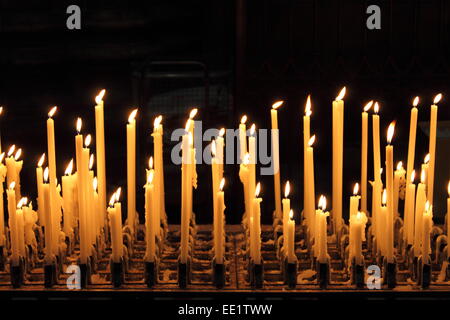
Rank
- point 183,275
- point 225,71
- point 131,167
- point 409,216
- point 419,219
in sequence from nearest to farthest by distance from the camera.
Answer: point 183,275 → point 419,219 → point 409,216 → point 131,167 → point 225,71

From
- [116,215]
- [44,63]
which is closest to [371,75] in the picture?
[116,215]

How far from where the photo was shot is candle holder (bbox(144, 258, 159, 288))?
7.63ft

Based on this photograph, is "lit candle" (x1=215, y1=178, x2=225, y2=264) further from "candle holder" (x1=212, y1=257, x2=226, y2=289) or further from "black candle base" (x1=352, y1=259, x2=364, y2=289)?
"black candle base" (x1=352, y1=259, x2=364, y2=289)

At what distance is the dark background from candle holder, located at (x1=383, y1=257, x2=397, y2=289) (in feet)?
5.02

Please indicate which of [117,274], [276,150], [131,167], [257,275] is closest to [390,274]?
[257,275]

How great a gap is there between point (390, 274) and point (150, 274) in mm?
608

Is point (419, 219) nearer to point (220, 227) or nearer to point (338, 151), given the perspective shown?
point (338, 151)

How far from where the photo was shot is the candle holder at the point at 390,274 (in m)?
2.31

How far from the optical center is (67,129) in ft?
19.0

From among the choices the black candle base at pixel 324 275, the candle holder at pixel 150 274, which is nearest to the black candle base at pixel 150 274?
the candle holder at pixel 150 274

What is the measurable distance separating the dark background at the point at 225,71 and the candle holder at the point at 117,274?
186cm

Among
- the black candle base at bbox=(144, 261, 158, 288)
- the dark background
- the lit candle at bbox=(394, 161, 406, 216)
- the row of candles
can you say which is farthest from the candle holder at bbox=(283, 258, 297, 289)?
the dark background

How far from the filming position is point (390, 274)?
232 centimetres

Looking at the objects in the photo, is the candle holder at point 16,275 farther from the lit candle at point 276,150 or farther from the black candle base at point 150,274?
the lit candle at point 276,150
